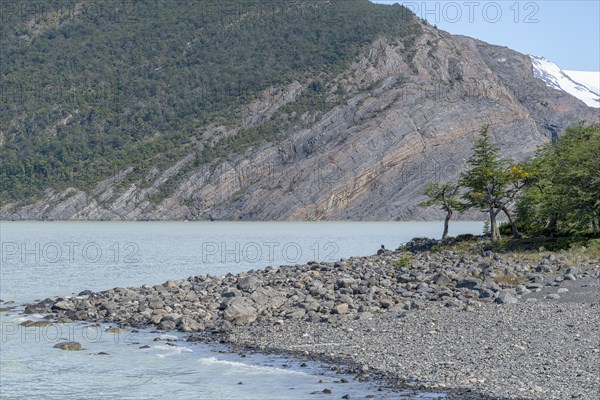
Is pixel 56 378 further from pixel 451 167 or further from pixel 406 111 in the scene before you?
pixel 406 111

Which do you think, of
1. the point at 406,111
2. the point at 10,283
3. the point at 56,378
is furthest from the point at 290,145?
the point at 56,378

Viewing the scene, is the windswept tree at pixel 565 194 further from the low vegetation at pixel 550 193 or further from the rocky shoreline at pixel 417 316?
the rocky shoreline at pixel 417 316

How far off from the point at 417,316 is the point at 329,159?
143m

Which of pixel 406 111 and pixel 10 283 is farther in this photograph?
pixel 406 111

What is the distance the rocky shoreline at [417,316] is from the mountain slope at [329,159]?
121m

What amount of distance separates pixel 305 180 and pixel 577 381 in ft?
494

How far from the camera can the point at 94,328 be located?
104ft

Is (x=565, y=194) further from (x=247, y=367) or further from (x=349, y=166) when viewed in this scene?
(x=349, y=166)

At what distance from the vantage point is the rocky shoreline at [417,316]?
20719 mm

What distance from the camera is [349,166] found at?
559 ft

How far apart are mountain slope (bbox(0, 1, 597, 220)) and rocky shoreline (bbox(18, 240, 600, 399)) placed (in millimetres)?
120795

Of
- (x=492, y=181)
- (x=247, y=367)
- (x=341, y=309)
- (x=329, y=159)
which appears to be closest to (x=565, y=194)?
(x=492, y=181)

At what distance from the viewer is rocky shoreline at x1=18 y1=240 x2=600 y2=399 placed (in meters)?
20.7

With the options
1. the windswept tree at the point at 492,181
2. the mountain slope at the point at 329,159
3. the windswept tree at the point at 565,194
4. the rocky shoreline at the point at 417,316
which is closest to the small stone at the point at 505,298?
the rocky shoreline at the point at 417,316
